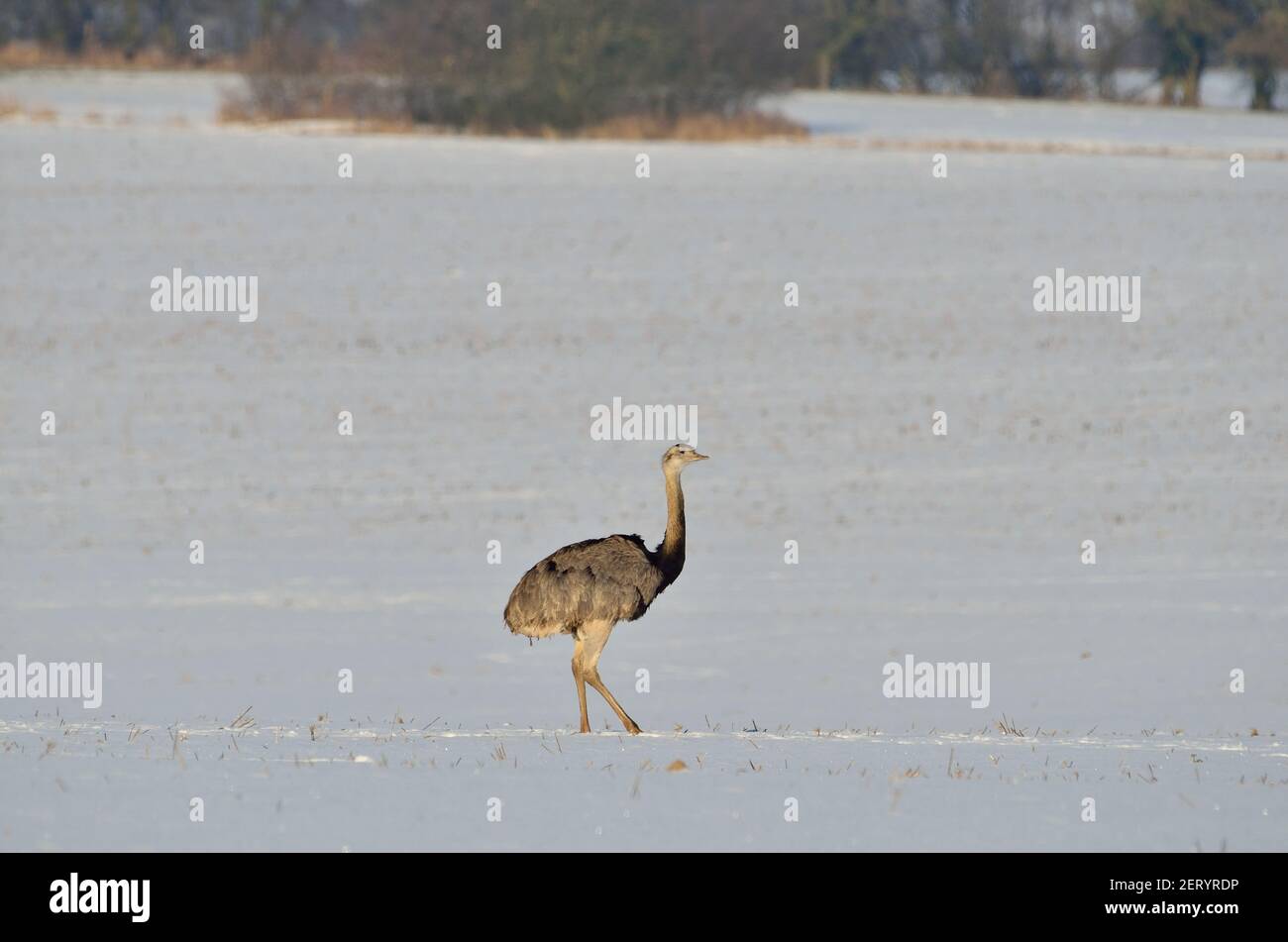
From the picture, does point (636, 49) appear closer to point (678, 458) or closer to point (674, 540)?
point (678, 458)

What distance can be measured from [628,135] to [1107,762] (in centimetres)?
4645

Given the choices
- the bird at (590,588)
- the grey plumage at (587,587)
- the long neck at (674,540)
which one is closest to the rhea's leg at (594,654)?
the bird at (590,588)

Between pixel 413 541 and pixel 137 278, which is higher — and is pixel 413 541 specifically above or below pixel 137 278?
below

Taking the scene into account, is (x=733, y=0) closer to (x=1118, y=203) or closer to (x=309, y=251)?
(x=1118, y=203)

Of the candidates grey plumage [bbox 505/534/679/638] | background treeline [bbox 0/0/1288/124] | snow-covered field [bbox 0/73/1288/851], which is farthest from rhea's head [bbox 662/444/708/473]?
background treeline [bbox 0/0/1288/124]

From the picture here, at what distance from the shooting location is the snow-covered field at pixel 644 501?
9055mm

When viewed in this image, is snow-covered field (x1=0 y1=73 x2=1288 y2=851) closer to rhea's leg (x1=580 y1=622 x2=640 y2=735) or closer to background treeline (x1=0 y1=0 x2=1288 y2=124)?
rhea's leg (x1=580 y1=622 x2=640 y2=735)

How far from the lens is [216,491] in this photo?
23328 mm

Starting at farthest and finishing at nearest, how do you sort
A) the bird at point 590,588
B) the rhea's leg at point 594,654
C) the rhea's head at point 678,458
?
the rhea's head at point 678,458 → the rhea's leg at point 594,654 → the bird at point 590,588

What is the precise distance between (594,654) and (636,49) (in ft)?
153

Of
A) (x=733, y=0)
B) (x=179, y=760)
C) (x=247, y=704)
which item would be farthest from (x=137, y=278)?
(x=733, y=0)

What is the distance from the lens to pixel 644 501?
2262 cm

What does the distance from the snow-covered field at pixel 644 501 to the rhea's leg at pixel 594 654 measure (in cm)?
55

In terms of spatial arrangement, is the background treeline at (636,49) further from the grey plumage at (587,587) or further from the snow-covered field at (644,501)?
the grey plumage at (587,587)
